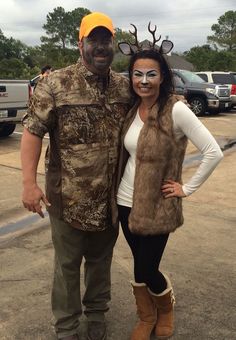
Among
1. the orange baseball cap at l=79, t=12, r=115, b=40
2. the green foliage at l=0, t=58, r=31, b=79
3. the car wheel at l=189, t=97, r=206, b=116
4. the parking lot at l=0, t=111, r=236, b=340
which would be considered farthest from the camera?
the green foliage at l=0, t=58, r=31, b=79

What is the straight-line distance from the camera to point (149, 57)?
106 inches

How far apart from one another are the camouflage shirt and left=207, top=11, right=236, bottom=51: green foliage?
251 ft

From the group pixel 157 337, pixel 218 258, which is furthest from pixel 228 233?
pixel 157 337

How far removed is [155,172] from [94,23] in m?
0.88

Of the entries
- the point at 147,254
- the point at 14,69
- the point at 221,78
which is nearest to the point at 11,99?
the point at 147,254

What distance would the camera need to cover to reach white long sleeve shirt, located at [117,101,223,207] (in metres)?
2.62

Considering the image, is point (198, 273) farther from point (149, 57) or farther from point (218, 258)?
point (149, 57)

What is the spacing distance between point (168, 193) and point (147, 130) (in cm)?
38

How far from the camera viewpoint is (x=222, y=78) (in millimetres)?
20016

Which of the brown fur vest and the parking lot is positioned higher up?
the brown fur vest

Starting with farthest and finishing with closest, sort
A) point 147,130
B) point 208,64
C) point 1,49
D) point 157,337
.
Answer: point 1,49 < point 208,64 < point 157,337 < point 147,130

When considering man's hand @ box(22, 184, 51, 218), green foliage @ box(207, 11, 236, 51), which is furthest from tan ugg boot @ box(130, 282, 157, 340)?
green foliage @ box(207, 11, 236, 51)

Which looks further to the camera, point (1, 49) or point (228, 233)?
point (1, 49)

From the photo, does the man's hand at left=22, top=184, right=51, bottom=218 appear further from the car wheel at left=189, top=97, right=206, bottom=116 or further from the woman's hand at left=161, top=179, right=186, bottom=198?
the car wheel at left=189, top=97, right=206, bottom=116
